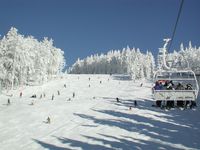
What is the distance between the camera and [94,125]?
48.8 metres

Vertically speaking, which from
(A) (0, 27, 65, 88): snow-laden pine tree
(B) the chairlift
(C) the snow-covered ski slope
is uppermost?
(A) (0, 27, 65, 88): snow-laden pine tree

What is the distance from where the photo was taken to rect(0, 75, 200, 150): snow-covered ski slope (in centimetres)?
4038

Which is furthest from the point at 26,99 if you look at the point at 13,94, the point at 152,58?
the point at 152,58

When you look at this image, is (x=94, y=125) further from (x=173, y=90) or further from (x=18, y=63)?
(x=18, y=63)

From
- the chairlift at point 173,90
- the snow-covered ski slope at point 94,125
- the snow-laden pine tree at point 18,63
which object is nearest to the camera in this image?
the chairlift at point 173,90

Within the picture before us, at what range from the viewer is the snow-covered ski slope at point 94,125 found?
40375 millimetres

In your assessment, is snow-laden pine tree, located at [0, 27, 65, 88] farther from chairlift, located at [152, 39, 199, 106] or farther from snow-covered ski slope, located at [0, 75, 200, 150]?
chairlift, located at [152, 39, 199, 106]

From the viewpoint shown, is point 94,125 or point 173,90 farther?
point 94,125

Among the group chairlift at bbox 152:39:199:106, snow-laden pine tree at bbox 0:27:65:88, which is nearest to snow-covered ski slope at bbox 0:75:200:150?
chairlift at bbox 152:39:199:106

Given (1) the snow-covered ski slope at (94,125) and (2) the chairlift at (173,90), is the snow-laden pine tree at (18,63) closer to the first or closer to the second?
(1) the snow-covered ski slope at (94,125)

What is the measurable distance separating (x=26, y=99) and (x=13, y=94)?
9.05m

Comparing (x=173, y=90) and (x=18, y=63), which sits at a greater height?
(x=18, y=63)

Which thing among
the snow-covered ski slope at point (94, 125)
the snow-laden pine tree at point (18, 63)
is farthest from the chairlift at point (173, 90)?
the snow-laden pine tree at point (18, 63)

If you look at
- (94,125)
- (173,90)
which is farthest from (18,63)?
(173,90)
